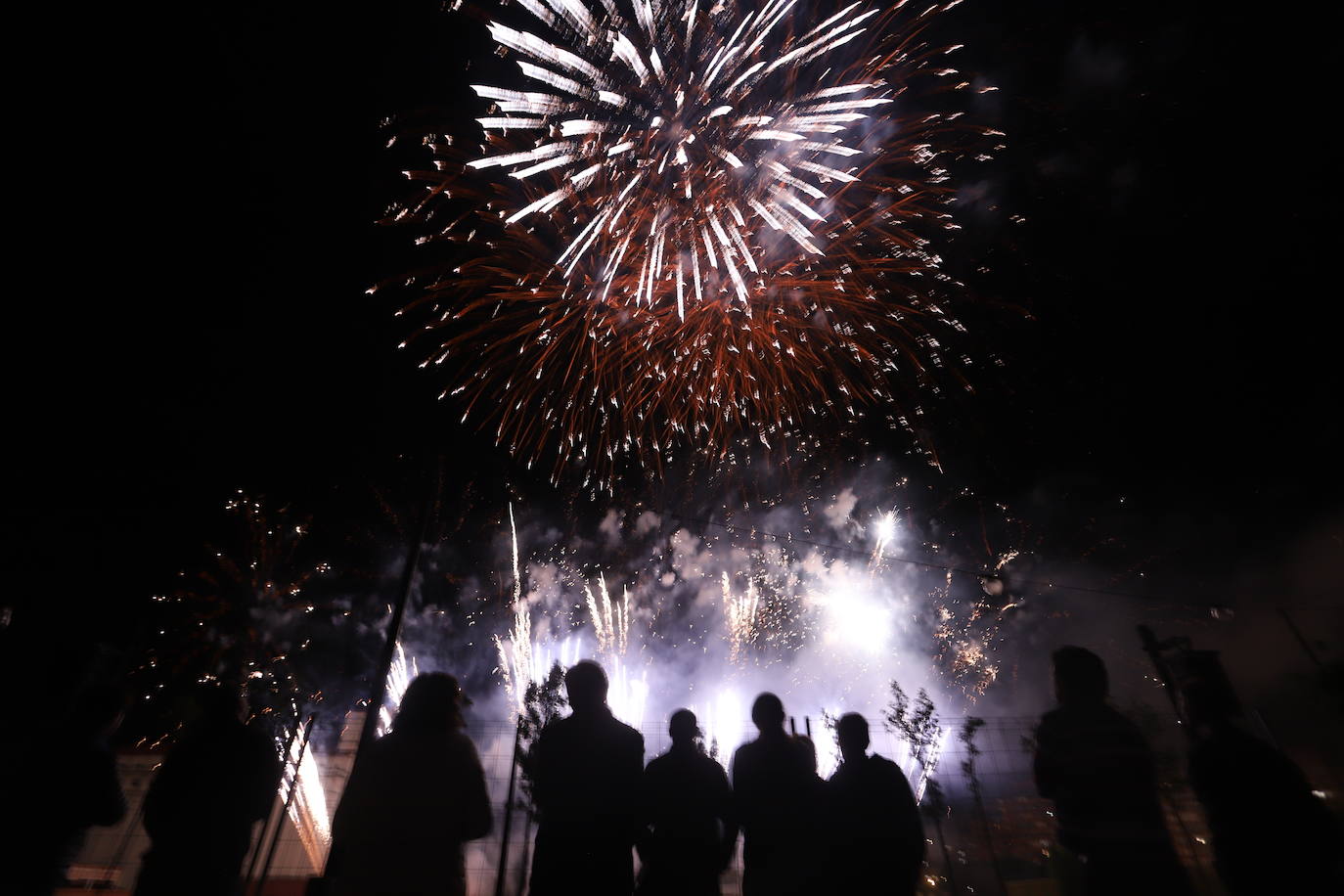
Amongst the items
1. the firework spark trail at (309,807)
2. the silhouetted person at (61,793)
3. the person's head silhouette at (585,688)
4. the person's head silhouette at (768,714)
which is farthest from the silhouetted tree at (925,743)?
the silhouetted person at (61,793)

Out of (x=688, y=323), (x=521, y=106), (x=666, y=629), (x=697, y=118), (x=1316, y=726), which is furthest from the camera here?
(x=666, y=629)

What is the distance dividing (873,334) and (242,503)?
1741 centimetres

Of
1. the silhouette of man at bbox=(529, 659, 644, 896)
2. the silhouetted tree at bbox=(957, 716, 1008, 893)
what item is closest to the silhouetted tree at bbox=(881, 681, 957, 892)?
the silhouetted tree at bbox=(957, 716, 1008, 893)

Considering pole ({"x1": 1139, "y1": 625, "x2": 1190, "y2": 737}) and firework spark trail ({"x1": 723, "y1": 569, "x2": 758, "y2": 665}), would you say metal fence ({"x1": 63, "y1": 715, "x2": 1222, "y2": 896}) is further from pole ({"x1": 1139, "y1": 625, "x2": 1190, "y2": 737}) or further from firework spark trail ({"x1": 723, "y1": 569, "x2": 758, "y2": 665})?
firework spark trail ({"x1": 723, "y1": 569, "x2": 758, "y2": 665})

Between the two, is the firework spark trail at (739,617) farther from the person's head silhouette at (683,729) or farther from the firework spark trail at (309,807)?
the person's head silhouette at (683,729)

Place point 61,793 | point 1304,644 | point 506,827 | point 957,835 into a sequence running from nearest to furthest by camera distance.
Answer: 1. point 61,793
2. point 506,827
3. point 957,835
4. point 1304,644

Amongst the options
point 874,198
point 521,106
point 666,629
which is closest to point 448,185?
point 521,106

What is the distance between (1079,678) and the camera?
3154 mm

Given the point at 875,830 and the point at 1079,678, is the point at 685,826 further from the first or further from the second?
the point at 1079,678

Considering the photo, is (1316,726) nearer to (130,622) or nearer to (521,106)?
(521,106)

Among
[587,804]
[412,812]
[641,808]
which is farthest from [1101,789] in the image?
[412,812]

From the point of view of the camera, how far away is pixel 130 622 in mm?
14180

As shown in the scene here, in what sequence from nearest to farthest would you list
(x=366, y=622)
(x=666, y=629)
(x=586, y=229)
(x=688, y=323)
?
(x=586, y=229) → (x=688, y=323) → (x=366, y=622) → (x=666, y=629)

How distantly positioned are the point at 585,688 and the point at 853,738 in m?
1.72
